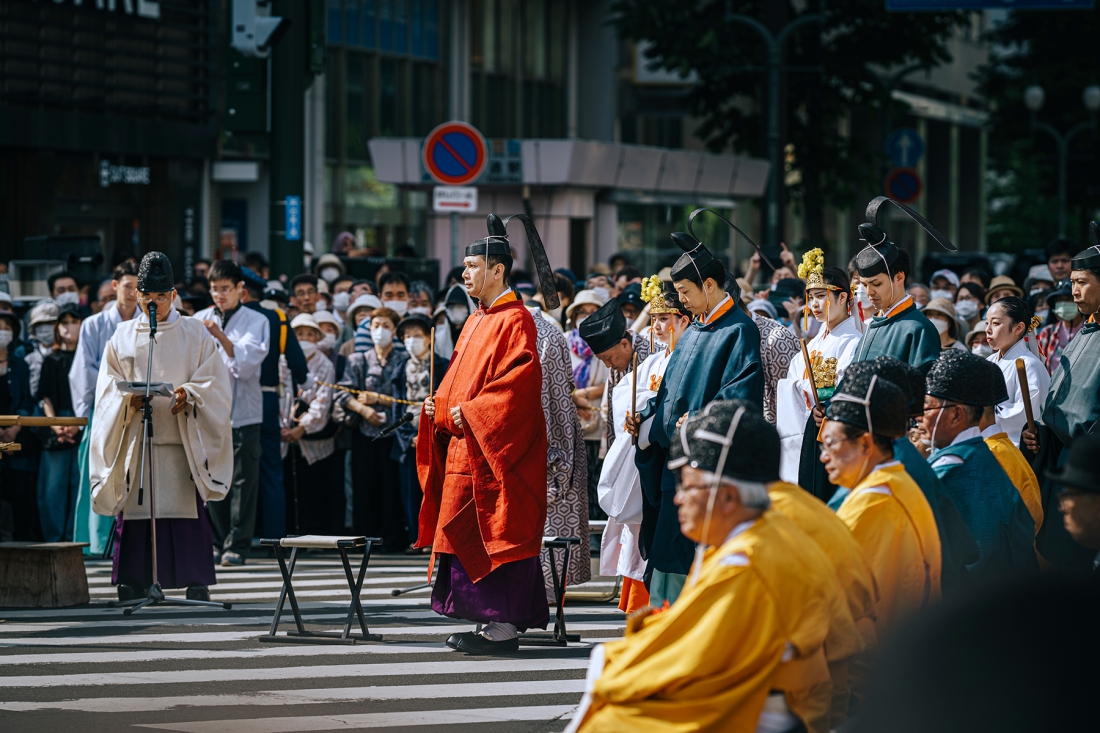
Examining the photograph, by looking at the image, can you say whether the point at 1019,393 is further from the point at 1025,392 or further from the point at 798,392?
the point at 798,392

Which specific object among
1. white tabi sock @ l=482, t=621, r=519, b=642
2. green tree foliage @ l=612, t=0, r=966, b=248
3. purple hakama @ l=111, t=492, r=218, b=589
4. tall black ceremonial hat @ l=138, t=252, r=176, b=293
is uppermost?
green tree foliage @ l=612, t=0, r=966, b=248

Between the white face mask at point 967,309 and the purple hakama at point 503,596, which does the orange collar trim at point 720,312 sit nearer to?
the purple hakama at point 503,596

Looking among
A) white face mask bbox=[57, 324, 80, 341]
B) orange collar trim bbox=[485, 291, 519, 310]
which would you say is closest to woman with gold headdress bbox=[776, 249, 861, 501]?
orange collar trim bbox=[485, 291, 519, 310]

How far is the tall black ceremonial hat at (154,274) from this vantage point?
9.41m

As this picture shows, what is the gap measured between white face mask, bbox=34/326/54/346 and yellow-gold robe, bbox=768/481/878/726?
9.19m

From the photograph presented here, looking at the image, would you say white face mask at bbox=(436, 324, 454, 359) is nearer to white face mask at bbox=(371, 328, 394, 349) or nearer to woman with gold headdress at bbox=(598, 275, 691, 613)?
white face mask at bbox=(371, 328, 394, 349)

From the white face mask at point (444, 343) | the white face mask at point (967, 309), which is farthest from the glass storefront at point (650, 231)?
the white face mask at point (444, 343)

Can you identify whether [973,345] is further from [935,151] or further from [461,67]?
[935,151]

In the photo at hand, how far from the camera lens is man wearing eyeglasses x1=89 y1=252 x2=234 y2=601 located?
9.52 m

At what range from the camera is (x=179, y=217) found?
81.8ft

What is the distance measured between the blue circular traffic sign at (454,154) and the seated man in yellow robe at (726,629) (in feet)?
35.0

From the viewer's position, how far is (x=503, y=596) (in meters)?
8.14

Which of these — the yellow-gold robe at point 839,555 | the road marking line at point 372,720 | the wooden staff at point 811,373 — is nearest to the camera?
the yellow-gold robe at point 839,555

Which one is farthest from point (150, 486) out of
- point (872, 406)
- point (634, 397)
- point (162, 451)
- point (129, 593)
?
point (872, 406)
